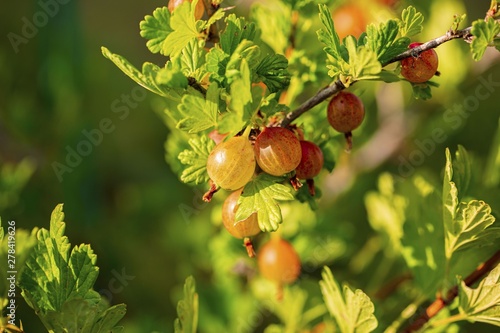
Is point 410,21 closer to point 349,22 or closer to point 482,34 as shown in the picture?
point 482,34

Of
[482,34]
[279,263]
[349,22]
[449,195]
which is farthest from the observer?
[349,22]

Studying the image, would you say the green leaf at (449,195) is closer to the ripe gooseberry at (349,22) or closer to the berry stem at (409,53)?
the berry stem at (409,53)

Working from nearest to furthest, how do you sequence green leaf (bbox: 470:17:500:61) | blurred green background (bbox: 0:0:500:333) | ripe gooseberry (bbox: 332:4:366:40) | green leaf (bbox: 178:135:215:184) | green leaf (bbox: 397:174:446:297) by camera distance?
green leaf (bbox: 470:17:500:61) → green leaf (bbox: 178:135:215:184) → green leaf (bbox: 397:174:446:297) → ripe gooseberry (bbox: 332:4:366:40) → blurred green background (bbox: 0:0:500:333)

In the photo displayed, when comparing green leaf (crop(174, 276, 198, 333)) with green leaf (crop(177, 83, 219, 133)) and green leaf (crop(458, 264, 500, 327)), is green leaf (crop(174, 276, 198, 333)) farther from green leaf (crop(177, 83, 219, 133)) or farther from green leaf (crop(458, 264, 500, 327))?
green leaf (crop(458, 264, 500, 327))

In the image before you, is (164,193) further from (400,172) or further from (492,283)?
(492,283)

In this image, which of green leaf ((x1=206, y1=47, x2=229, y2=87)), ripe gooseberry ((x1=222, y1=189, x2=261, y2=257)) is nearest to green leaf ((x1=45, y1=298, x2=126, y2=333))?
ripe gooseberry ((x1=222, y1=189, x2=261, y2=257))

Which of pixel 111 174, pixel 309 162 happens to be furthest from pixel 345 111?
pixel 111 174

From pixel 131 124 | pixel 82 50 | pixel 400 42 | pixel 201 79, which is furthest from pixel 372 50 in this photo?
pixel 131 124

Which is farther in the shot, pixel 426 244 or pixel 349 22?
pixel 349 22
